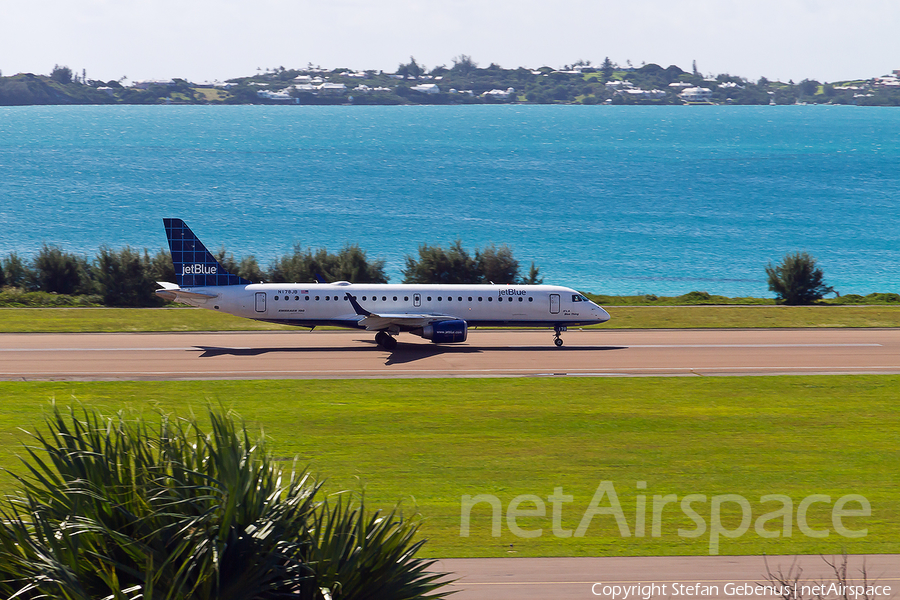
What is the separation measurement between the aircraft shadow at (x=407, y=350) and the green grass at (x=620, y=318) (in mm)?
6731

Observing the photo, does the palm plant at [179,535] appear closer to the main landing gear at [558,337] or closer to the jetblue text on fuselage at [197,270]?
the main landing gear at [558,337]

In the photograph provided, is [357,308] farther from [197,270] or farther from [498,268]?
[498,268]

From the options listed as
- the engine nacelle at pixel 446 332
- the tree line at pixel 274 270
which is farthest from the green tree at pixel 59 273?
the engine nacelle at pixel 446 332

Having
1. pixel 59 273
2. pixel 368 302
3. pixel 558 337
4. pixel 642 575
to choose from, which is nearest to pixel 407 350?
pixel 368 302

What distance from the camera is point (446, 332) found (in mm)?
41000

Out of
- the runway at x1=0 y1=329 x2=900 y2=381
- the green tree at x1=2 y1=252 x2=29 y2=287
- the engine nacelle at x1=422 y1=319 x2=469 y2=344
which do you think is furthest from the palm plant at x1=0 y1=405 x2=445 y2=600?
the green tree at x1=2 y1=252 x2=29 y2=287

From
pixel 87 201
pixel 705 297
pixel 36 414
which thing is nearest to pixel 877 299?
pixel 705 297

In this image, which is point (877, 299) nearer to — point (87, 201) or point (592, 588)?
point (592, 588)

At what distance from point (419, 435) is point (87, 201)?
126560 mm

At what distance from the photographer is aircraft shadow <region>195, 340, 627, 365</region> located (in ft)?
132

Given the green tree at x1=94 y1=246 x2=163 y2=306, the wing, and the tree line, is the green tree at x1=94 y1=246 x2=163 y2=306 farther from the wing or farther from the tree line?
the wing

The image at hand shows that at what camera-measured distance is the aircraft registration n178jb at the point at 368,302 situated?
Result: 41.7 meters

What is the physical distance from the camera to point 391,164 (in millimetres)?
176250

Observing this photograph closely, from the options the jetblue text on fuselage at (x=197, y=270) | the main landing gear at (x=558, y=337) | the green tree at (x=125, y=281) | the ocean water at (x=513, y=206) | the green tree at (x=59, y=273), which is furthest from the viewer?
the ocean water at (x=513, y=206)
